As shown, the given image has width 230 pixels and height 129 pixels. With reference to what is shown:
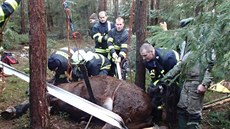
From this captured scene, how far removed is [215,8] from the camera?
10.2 feet

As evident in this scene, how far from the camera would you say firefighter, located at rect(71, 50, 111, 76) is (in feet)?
20.7

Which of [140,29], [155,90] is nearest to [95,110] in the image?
[155,90]

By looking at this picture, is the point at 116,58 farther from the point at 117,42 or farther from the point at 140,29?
Answer: the point at 140,29

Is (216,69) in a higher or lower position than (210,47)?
lower

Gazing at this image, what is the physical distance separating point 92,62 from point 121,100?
1379mm

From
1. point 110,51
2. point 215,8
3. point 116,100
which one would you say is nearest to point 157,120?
point 116,100

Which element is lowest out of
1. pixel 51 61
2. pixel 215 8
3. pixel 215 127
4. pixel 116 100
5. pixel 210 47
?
pixel 215 127

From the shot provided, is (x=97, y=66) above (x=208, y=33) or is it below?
below

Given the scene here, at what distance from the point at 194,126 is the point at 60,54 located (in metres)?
3.09

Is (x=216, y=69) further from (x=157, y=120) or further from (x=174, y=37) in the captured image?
(x=157, y=120)

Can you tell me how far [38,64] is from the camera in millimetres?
4387

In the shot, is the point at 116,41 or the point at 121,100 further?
the point at 116,41

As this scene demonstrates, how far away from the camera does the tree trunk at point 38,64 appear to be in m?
4.26

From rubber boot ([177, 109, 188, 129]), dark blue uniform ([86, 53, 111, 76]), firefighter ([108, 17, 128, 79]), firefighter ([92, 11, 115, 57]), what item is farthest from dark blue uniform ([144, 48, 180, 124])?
firefighter ([92, 11, 115, 57])
